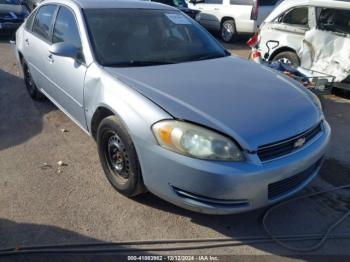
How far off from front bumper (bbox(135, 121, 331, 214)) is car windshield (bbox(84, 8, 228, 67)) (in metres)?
1.11

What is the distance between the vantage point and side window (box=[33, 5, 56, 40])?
4.62 metres

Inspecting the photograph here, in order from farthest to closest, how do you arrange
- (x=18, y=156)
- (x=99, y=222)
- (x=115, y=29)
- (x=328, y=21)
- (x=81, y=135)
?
1. (x=328, y=21)
2. (x=81, y=135)
3. (x=18, y=156)
4. (x=115, y=29)
5. (x=99, y=222)

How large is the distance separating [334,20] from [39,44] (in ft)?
16.0

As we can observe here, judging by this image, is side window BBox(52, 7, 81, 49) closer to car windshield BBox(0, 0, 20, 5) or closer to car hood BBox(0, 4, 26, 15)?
car hood BBox(0, 4, 26, 15)

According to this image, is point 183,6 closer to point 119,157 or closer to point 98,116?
point 98,116

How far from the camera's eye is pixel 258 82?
11.0ft

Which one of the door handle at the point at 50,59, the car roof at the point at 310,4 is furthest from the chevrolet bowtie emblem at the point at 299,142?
the car roof at the point at 310,4

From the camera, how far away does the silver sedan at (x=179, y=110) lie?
260cm

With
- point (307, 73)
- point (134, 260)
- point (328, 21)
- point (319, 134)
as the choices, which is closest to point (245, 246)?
point (134, 260)

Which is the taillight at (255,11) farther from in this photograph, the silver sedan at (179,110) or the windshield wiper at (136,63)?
the windshield wiper at (136,63)

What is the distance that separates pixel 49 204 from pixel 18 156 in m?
1.08

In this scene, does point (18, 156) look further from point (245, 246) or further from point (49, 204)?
point (245, 246)

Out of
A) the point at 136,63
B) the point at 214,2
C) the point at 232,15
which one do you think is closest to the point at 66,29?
the point at 136,63

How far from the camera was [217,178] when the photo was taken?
253cm
